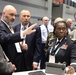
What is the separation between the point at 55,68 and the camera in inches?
98.6

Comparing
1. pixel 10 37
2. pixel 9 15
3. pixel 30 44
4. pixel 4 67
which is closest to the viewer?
pixel 4 67

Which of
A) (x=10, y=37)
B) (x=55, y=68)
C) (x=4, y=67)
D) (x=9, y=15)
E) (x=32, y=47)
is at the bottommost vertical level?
(x=55, y=68)

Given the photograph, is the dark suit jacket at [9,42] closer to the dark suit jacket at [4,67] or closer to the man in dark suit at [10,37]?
the man in dark suit at [10,37]

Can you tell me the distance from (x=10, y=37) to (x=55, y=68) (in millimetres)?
706

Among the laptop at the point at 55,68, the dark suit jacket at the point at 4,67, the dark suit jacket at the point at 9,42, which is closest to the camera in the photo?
the dark suit jacket at the point at 4,67

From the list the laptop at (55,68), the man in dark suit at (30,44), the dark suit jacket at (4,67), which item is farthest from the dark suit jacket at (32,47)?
the dark suit jacket at (4,67)

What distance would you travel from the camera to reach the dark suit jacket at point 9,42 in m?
2.71

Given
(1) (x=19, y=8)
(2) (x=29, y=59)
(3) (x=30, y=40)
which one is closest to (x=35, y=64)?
(2) (x=29, y=59)

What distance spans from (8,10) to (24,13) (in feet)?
1.99

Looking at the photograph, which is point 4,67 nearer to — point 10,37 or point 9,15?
point 10,37

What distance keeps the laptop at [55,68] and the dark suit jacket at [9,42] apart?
53cm

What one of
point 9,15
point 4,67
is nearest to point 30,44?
point 9,15

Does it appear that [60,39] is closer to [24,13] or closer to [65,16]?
[24,13]

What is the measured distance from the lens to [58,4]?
12539 millimetres
